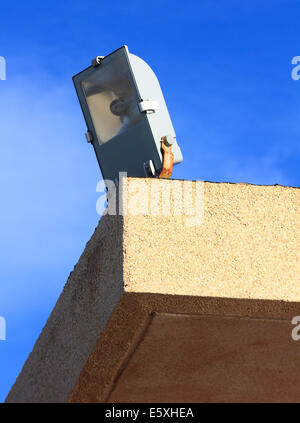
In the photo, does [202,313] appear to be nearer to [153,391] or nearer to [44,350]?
[153,391]

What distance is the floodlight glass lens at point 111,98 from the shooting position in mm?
6070

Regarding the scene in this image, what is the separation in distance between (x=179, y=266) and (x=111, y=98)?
6.52 feet

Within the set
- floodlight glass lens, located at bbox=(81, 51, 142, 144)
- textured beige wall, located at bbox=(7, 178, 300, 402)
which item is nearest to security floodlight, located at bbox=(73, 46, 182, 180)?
floodlight glass lens, located at bbox=(81, 51, 142, 144)

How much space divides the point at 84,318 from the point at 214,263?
1094 mm

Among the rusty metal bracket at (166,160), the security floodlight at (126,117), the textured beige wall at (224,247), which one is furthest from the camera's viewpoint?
the security floodlight at (126,117)

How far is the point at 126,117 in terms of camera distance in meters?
6.18

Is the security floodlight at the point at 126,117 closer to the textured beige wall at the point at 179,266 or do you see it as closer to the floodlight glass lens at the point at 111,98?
the floodlight glass lens at the point at 111,98

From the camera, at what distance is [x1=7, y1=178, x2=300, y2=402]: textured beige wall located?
478cm

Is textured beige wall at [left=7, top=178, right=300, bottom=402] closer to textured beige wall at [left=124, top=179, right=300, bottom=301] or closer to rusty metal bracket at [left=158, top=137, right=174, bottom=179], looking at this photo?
textured beige wall at [left=124, top=179, right=300, bottom=301]

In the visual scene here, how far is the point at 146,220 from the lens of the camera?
4906 millimetres

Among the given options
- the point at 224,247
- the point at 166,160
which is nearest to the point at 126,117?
the point at 166,160

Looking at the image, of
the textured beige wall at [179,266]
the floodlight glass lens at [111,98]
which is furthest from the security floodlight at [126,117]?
the textured beige wall at [179,266]

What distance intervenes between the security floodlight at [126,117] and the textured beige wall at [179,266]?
77cm

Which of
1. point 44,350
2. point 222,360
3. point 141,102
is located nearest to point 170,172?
point 141,102
